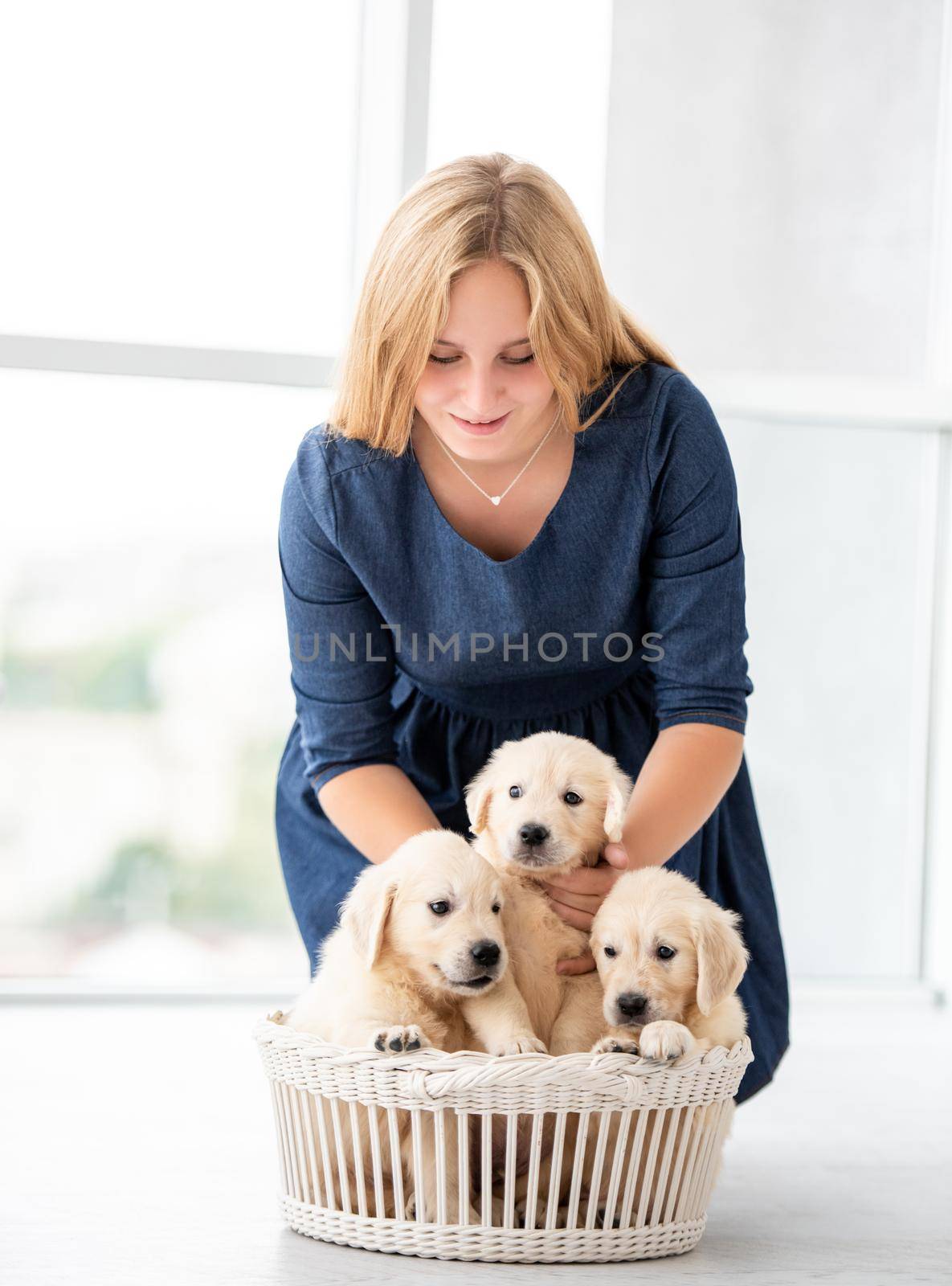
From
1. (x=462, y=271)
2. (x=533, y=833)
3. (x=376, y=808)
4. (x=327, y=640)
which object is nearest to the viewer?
(x=533, y=833)

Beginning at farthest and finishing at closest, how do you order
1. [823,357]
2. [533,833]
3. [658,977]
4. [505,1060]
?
[823,357]
[533,833]
[658,977]
[505,1060]

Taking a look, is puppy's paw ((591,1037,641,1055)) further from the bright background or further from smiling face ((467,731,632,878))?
the bright background

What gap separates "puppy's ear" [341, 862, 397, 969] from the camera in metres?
1.28

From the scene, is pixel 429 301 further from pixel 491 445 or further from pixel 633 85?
pixel 633 85

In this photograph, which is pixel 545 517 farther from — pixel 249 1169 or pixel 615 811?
pixel 249 1169

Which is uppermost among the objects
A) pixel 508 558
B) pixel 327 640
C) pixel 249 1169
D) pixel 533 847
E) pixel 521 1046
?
pixel 508 558

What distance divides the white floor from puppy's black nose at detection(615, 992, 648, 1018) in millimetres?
246

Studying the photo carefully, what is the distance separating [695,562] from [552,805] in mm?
Answer: 436

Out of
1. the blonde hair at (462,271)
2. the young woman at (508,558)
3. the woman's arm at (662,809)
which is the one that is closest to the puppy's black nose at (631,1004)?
the woman's arm at (662,809)

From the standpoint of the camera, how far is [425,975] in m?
1.29

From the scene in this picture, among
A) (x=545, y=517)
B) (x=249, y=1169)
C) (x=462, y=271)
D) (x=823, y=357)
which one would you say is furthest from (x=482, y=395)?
(x=823, y=357)

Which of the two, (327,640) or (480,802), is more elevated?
(327,640)

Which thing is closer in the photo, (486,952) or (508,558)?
(486,952)

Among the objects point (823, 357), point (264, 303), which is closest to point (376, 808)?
point (264, 303)
